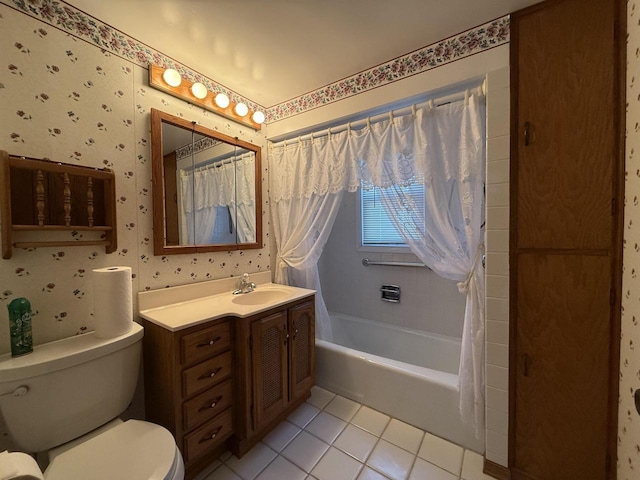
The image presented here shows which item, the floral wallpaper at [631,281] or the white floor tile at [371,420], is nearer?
the floral wallpaper at [631,281]

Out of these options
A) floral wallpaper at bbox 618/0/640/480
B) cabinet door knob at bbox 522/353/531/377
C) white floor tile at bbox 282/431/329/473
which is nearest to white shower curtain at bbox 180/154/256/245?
white floor tile at bbox 282/431/329/473

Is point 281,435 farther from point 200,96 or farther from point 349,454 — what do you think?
point 200,96

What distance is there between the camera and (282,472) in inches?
53.5

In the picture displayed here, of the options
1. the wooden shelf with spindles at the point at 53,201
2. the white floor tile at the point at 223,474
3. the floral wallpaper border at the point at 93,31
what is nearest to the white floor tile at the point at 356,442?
the white floor tile at the point at 223,474

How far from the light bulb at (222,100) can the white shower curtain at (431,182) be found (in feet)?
1.87

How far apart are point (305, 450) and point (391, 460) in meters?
0.49

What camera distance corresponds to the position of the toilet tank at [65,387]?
3.06ft

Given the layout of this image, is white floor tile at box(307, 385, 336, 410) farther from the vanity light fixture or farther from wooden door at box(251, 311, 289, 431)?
the vanity light fixture

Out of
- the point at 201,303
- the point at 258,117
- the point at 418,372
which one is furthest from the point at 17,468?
the point at 258,117

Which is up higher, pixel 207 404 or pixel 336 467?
pixel 207 404

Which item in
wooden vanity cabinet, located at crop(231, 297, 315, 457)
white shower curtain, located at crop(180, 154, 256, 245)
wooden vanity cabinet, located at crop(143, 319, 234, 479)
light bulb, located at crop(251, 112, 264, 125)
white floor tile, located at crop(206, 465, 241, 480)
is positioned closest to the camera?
wooden vanity cabinet, located at crop(143, 319, 234, 479)

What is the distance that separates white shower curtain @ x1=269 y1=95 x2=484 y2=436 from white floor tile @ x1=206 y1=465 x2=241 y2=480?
1286 mm

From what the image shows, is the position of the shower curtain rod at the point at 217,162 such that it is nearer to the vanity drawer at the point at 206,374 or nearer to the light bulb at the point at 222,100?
the light bulb at the point at 222,100

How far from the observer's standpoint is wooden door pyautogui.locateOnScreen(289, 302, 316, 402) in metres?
1.71
